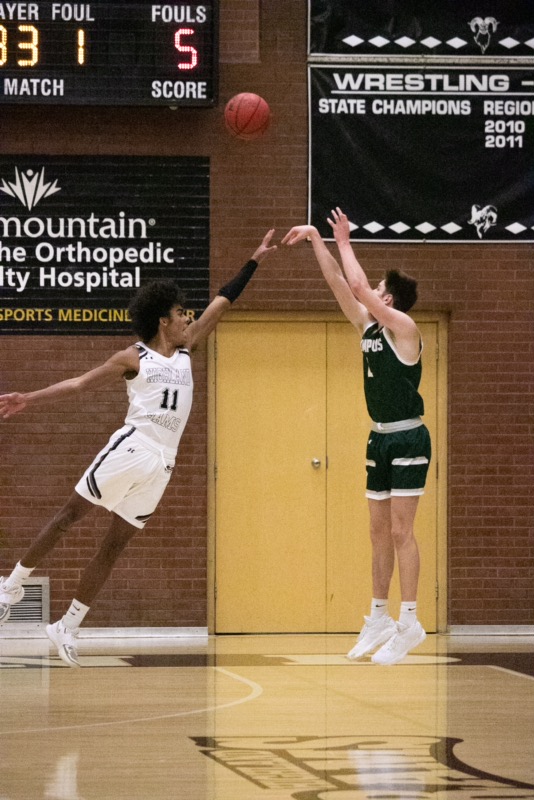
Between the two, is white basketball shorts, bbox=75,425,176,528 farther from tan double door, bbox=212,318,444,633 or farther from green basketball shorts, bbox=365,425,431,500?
tan double door, bbox=212,318,444,633

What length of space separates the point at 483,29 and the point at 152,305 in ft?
16.8

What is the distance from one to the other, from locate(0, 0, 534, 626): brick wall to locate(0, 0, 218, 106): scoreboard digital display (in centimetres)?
64

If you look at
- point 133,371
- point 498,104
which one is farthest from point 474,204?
point 133,371

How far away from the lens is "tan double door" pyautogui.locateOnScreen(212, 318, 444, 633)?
1100 cm

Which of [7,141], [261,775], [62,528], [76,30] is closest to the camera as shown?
[261,775]

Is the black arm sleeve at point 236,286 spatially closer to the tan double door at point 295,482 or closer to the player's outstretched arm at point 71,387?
the player's outstretched arm at point 71,387

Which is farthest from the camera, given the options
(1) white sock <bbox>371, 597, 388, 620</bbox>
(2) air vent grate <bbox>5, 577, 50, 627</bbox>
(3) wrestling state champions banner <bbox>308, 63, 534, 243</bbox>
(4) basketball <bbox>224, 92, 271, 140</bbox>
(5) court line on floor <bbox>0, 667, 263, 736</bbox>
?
(3) wrestling state champions banner <bbox>308, 63, 534, 243</bbox>

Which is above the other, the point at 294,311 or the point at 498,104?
the point at 498,104

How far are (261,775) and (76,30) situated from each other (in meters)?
6.60

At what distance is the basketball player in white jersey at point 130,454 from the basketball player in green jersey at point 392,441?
1014 millimetres

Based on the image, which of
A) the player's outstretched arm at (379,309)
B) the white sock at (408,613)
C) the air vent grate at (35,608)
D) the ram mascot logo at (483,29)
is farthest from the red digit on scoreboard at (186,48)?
the white sock at (408,613)

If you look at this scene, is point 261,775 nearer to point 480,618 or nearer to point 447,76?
point 480,618

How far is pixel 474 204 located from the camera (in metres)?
11.0

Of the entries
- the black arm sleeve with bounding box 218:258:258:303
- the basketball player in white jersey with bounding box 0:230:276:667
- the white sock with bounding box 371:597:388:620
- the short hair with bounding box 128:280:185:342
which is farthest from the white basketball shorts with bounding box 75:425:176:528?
the white sock with bounding box 371:597:388:620
